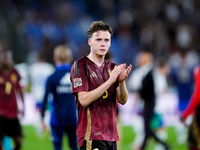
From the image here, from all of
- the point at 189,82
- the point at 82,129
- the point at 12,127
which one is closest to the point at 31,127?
the point at 189,82

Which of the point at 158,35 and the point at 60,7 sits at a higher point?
the point at 60,7

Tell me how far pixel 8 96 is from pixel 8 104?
156 mm

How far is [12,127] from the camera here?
7.73m

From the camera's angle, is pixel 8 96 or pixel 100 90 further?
pixel 8 96

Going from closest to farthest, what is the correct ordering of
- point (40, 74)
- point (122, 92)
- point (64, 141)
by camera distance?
point (122, 92) < point (64, 141) < point (40, 74)

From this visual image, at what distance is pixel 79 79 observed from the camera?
416cm

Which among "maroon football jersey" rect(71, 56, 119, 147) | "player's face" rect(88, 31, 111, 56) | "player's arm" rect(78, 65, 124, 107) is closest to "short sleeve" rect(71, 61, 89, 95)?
"maroon football jersey" rect(71, 56, 119, 147)

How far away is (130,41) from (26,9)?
18.6ft

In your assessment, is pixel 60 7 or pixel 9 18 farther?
pixel 60 7

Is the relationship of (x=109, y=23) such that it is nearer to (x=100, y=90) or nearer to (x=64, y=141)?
(x=64, y=141)

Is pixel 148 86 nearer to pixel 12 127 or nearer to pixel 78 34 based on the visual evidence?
pixel 12 127

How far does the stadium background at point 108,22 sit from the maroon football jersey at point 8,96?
9251mm

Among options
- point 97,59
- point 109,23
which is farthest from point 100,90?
point 109,23

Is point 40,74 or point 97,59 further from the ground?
point 40,74
